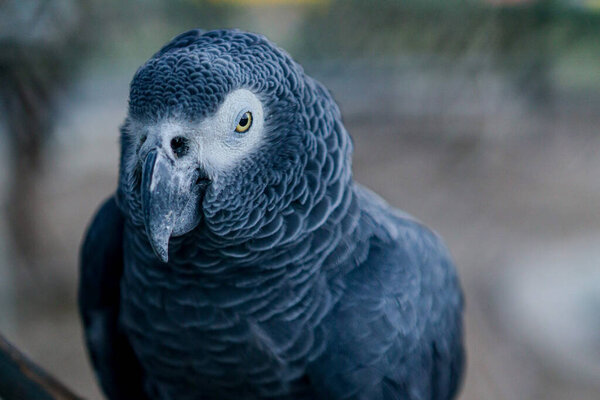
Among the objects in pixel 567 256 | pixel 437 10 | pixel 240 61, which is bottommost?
pixel 567 256

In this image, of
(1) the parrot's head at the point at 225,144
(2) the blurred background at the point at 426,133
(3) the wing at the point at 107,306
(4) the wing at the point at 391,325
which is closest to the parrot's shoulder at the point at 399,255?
(4) the wing at the point at 391,325

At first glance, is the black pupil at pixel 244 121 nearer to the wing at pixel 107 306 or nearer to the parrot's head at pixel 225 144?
the parrot's head at pixel 225 144

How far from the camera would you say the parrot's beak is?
0.79m

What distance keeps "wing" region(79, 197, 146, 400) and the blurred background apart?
807 millimetres

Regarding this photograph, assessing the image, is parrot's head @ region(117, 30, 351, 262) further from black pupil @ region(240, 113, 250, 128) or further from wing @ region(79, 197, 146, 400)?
wing @ region(79, 197, 146, 400)

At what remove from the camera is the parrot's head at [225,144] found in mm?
810

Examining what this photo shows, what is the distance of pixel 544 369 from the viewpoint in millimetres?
3133

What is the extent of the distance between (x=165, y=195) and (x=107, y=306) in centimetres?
62

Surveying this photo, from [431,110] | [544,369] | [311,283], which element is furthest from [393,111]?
[544,369]

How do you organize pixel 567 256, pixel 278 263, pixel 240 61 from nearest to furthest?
pixel 240 61 < pixel 278 263 < pixel 567 256

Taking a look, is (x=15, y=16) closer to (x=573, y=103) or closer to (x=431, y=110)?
→ (x=431, y=110)

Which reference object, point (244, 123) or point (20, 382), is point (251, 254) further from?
point (20, 382)

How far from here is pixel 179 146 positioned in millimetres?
817

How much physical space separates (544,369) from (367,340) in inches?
100
